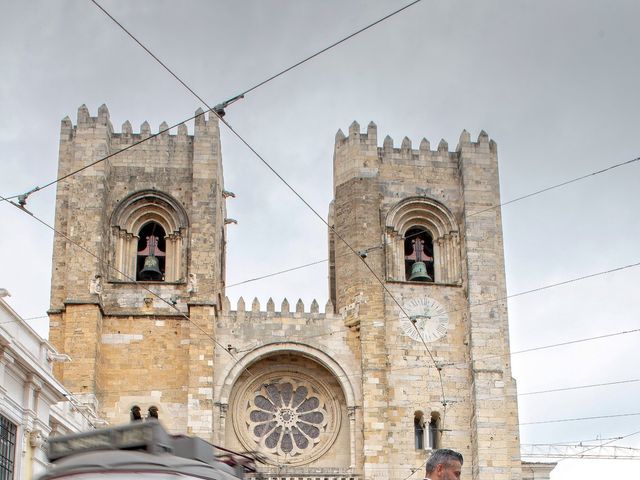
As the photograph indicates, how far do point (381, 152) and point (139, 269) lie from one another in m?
7.34

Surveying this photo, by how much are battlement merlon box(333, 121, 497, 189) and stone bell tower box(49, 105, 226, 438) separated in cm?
339

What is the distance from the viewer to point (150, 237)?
3575 cm

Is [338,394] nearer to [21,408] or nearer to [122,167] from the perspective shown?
[122,167]

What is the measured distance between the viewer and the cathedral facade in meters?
33.4

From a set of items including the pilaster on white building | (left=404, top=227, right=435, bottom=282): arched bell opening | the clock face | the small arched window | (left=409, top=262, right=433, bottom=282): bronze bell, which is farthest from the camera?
(left=404, top=227, right=435, bottom=282): arched bell opening

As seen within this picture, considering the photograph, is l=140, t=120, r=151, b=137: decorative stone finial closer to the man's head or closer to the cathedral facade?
the cathedral facade

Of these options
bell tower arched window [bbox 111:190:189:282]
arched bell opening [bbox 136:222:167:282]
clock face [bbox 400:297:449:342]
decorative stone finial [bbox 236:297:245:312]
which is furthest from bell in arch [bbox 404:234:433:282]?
arched bell opening [bbox 136:222:167:282]

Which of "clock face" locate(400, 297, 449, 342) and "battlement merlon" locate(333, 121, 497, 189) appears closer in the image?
"clock face" locate(400, 297, 449, 342)

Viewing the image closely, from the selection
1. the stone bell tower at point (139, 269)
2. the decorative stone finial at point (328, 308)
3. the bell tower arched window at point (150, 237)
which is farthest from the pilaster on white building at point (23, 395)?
the decorative stone finial at point (328, 308)

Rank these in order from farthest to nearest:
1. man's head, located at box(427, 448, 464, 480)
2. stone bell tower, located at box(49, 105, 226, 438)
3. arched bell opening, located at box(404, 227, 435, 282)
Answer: arched bell opening, located at box(404, 227, 435, 282)
stone bell tower, located at box(49, 105, 226, 438)
man's head, located at box(427, 448, 464, 480)

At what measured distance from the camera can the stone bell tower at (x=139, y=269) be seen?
33.1 metres

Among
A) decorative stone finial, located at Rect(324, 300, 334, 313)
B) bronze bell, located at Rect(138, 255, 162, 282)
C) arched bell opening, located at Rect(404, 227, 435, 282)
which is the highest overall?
arched bell opening, located at Rect(404, 227, 435, 282)

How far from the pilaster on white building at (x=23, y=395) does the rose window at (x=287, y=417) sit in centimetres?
1044

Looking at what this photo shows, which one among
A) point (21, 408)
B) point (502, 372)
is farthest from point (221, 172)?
point (21, 408)
